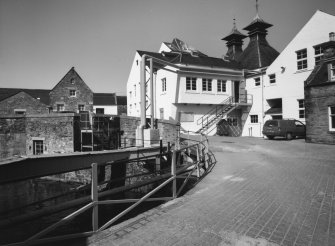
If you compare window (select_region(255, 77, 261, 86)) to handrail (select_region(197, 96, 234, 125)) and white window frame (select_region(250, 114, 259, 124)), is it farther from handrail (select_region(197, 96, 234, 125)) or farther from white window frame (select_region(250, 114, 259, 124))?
white window frame (select_region(250, 114, 259, 124))

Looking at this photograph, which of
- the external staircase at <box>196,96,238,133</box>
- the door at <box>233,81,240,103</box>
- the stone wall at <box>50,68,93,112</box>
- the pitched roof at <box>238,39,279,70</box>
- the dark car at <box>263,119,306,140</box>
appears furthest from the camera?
the stone wall at <box>50,68,93,112</box>

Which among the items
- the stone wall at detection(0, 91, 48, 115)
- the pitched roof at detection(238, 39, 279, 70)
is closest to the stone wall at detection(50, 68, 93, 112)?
the stone wall at detection(0, 91, 48, 115)

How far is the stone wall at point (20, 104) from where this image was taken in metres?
31.2

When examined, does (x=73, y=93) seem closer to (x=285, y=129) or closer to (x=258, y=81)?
(x=258, y=81)

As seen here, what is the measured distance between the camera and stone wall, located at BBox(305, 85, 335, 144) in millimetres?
15941

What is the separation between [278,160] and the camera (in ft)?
35.8

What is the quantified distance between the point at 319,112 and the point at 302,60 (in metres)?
7.14

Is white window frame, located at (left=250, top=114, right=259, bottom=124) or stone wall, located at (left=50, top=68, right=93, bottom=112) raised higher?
stone wall, located at (left=50, top=68, right=93, bottom=112)

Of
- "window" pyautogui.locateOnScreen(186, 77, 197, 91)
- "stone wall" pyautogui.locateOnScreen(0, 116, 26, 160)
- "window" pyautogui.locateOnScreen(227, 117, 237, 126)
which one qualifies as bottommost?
"stone wall" pyautogui.locateOnScreen(0, 116, 26, 160)

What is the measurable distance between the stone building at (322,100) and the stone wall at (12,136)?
75.0 ft

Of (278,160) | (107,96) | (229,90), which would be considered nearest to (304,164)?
(278,160)

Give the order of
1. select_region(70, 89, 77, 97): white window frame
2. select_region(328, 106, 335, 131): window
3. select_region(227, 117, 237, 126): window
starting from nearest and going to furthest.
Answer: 1. select_region(328, 106, 335, 131): window
2. select_region(227, 117, 237, 126): window
3. select_region(70, 89, 77, 97): white window frame

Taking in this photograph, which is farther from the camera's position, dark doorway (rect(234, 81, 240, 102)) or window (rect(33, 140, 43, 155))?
dark doorway (rect(234, 81, 240, 102))

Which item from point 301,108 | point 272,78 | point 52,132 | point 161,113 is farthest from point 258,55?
point 52,132
